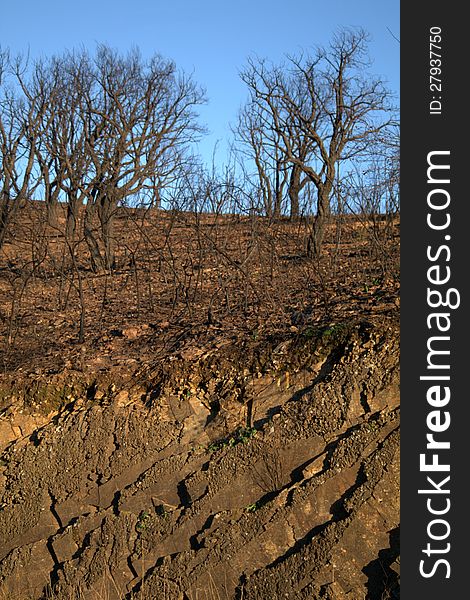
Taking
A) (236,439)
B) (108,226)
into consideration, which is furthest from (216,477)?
(108,226)

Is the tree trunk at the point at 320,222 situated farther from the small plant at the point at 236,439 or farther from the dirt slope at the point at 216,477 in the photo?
the small plant at the point at 236,439

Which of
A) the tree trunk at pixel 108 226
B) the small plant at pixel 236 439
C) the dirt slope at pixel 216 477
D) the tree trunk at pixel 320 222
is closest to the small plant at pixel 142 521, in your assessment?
the dirt slope at pixel 216 477

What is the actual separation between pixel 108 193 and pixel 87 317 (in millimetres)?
8158

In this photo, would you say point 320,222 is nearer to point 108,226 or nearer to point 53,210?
point 108,226

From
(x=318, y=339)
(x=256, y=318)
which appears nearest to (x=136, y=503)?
(x=318, y=339)

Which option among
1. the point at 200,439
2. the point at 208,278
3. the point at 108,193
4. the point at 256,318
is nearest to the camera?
the point at 200,439

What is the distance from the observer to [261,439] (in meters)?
7.24

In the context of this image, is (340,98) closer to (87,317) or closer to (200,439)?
(87,317)

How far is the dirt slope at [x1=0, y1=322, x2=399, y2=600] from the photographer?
629 cm

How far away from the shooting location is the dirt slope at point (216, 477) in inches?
248

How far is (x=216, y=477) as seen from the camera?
708cm

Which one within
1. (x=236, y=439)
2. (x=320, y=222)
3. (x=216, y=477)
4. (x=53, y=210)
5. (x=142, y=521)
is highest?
(x=53, y=210)

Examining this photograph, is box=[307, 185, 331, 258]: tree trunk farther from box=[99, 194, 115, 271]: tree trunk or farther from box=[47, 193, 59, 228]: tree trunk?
box=[47, 193, 59, 228]: tree trunk

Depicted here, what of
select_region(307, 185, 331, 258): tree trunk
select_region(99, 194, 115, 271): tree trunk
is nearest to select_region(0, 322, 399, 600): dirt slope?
select_region(307, 185, 331, 258): tree trunk
